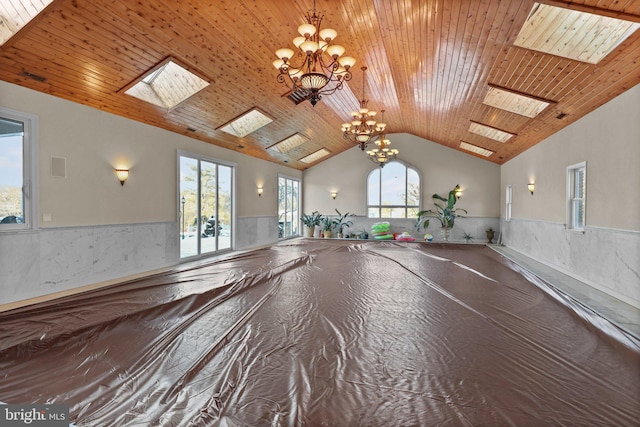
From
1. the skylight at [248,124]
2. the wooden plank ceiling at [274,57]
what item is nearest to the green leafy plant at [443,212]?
the wooden plank ceiling at [274,57]

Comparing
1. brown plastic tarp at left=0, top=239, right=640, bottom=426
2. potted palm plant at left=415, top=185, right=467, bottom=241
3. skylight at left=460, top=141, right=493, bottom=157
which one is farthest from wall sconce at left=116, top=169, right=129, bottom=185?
skylight at left=460, top=141, right=493, bottom=157

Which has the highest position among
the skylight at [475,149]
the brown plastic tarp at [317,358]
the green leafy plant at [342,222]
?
the skylight at [475,149]

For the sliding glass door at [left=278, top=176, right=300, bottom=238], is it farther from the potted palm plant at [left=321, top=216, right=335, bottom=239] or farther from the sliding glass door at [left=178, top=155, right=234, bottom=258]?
the sliding glass door at [left=178, top=155, right=234, bottom=258]

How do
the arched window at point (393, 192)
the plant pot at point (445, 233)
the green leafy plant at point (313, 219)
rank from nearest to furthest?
the plant pot at point (445, 233) < the arched window at point (393, 192) < the green leafy plant at point (313, 219)

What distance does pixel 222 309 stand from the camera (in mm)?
2055

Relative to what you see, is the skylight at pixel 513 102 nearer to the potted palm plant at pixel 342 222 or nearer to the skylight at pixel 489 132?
the skylight at pixel 489 132

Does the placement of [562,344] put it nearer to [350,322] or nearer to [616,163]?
[350,322]

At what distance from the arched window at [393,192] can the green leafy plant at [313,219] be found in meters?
1.89

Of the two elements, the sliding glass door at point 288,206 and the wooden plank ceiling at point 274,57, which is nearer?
the wooden plank ceiling at point 274,57

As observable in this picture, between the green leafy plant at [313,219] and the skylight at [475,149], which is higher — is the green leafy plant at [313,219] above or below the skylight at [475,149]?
below

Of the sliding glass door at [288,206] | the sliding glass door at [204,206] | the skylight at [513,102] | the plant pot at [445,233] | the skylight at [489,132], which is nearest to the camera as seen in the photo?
the skylight at [513,102]

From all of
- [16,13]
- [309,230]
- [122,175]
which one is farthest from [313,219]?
[16,13]

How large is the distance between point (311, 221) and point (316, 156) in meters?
2.46

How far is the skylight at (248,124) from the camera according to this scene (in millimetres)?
7545
